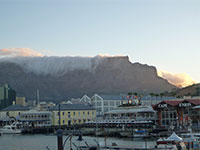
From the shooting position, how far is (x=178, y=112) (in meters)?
93.2

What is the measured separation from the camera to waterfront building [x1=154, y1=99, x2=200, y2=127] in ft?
298

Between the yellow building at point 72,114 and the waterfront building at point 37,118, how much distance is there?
7.76ft

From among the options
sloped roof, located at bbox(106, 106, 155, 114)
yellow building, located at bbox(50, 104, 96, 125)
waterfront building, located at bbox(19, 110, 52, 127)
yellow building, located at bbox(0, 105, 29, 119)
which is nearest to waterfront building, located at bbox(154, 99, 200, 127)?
sloped roof, located at bbox(106, 106, 155, 114)

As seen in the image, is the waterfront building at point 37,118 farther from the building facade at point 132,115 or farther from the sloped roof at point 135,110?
the sloped roof at point 135,110

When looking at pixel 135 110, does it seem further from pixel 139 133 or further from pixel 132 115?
pixel 139 133

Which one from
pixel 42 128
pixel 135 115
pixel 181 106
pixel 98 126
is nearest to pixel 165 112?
pixel 181 106

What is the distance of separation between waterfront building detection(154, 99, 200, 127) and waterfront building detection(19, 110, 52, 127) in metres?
43.8

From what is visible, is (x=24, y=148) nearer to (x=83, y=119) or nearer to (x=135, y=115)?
(x=135, y=115)

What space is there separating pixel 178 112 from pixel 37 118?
173 feet

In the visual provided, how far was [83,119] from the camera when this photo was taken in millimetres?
126625

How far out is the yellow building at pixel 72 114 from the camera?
123 m

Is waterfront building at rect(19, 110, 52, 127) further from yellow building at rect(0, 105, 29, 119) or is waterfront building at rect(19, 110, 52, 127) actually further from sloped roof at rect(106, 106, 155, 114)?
sloped roof at rect(106, 106, 155, 114)

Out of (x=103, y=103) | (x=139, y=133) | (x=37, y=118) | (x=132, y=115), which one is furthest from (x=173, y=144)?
(x=103, y=103)

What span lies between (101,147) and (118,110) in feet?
220
